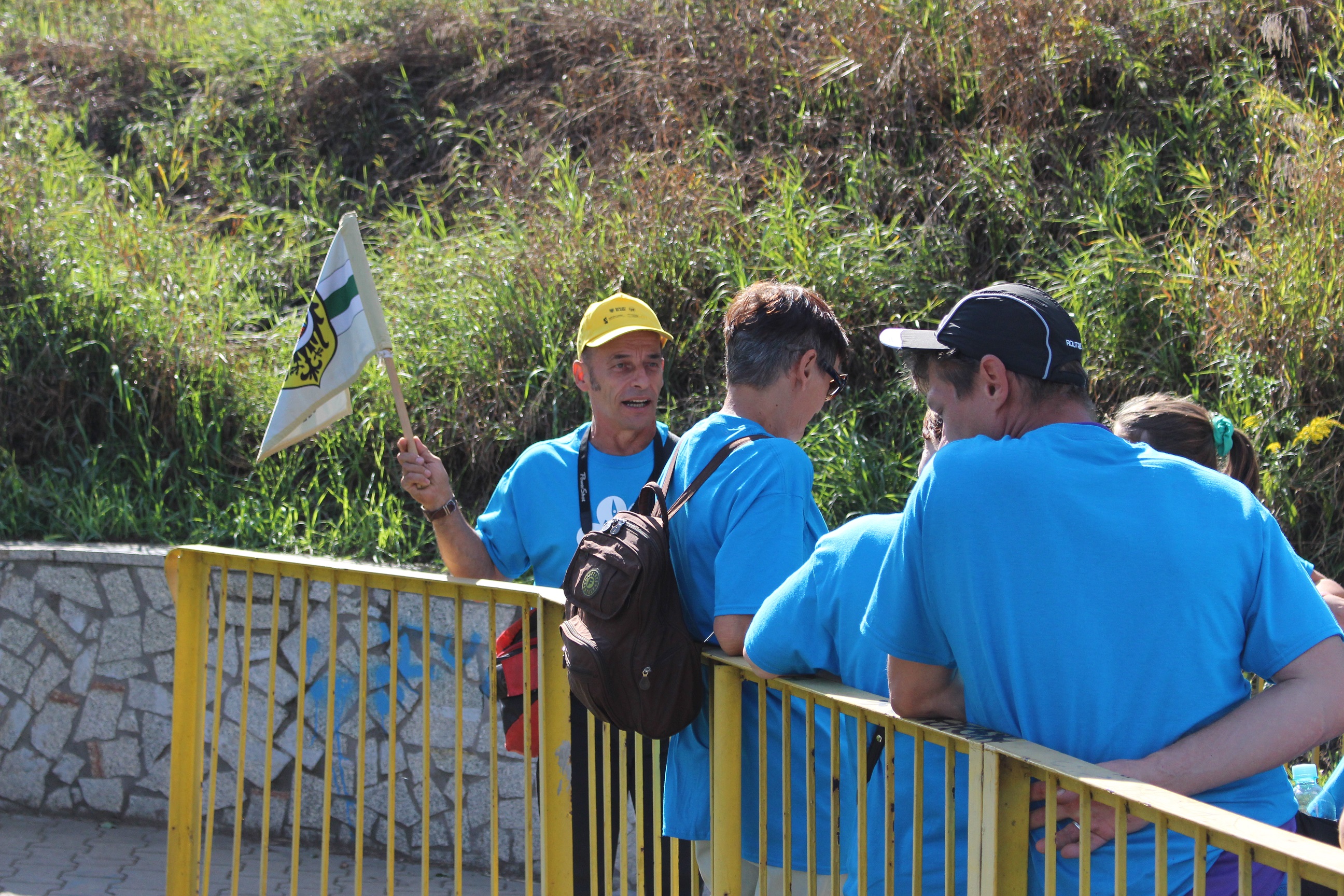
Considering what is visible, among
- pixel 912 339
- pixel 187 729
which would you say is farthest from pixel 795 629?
pixel 187 729

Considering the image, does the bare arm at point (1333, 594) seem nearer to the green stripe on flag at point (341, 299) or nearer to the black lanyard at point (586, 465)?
the black lanyard at point (586, 465)

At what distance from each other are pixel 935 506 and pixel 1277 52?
673cm

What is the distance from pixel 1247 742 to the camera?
5.60 feet

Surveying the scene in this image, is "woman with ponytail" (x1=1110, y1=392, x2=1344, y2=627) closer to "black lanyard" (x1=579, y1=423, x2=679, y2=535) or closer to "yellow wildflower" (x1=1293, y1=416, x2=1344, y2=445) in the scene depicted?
"black lanyard" (x1=579, y1=423, x2=679, y2=535)

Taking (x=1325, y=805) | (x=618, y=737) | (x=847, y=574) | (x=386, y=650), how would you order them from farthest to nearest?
(x=386, y=650)
(x=618, y=737)
(x=1325, y=805)
(x=847, y=574)

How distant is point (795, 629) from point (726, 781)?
46 centimetres

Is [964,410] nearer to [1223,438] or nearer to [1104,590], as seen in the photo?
[1104,590]

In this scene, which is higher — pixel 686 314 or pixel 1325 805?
pixel 686 314

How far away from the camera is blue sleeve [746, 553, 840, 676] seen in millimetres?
2146

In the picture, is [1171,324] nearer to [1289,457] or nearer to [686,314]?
[1289,457]

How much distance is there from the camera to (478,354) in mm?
6863

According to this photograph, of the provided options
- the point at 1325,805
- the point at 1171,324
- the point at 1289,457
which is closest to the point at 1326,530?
the point at 1289,457

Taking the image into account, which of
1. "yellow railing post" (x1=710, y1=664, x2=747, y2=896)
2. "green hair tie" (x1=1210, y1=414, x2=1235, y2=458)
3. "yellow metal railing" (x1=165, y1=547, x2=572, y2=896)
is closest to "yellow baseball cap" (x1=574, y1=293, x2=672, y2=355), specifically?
"yellow metal railing" (x1=165, y1=547, x2=572, y2=896)

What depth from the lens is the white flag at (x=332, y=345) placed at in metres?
3.25
